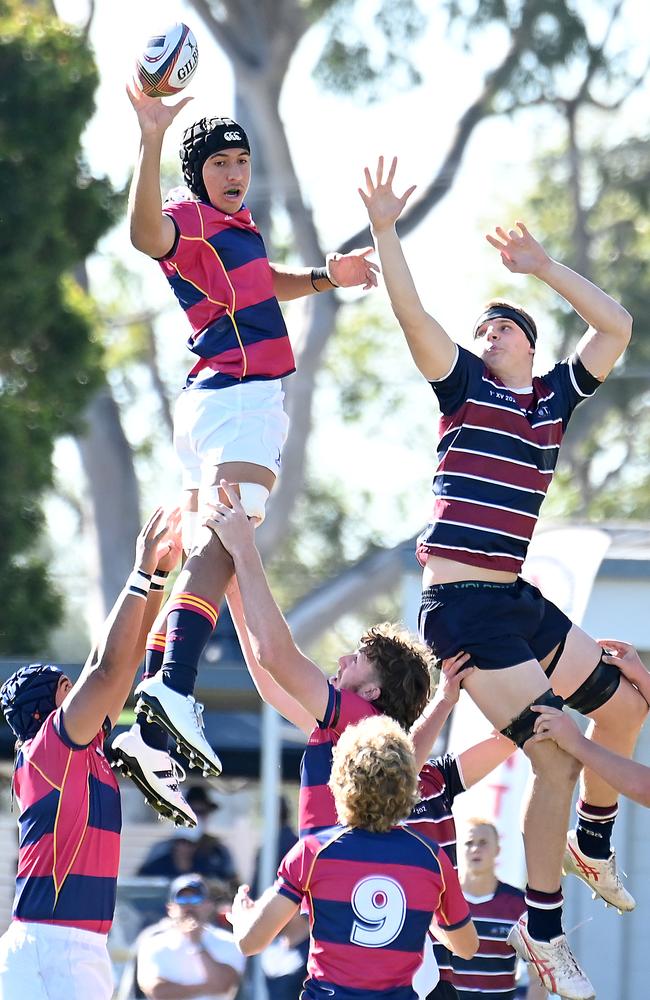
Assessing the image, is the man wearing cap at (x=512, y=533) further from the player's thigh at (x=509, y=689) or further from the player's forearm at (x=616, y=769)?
the player's forearm at (x=616, y=769)

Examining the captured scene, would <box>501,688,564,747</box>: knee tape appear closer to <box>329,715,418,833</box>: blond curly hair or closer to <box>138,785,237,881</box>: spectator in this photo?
<box>329,715,418,833</box>: blond curly hair

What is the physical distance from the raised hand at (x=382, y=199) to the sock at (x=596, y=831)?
2.09 m

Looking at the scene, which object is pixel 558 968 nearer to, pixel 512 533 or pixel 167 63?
pixel 512 533

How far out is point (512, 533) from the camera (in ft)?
16.9

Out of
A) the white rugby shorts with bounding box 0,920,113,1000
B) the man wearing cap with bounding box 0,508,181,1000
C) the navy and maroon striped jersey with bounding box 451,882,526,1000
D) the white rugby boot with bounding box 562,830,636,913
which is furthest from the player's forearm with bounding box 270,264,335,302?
the navy and maroon striped jersey with bounding box 451,882,526,1000

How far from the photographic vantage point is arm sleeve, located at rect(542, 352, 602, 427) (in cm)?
533

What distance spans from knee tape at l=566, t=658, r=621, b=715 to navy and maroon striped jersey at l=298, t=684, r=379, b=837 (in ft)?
→ 2.61

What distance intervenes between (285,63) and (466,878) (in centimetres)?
1648

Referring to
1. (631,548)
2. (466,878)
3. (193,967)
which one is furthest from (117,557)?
(466,878)

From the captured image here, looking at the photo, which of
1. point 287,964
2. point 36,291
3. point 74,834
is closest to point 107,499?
point 36,291

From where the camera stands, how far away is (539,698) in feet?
16.5

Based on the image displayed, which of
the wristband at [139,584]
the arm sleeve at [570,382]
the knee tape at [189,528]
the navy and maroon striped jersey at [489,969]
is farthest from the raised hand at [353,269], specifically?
the navy and maroon striped jersey at [489,969]

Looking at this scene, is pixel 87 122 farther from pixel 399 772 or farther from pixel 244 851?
pixel 399 772

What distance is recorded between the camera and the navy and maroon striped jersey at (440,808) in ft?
16.9
